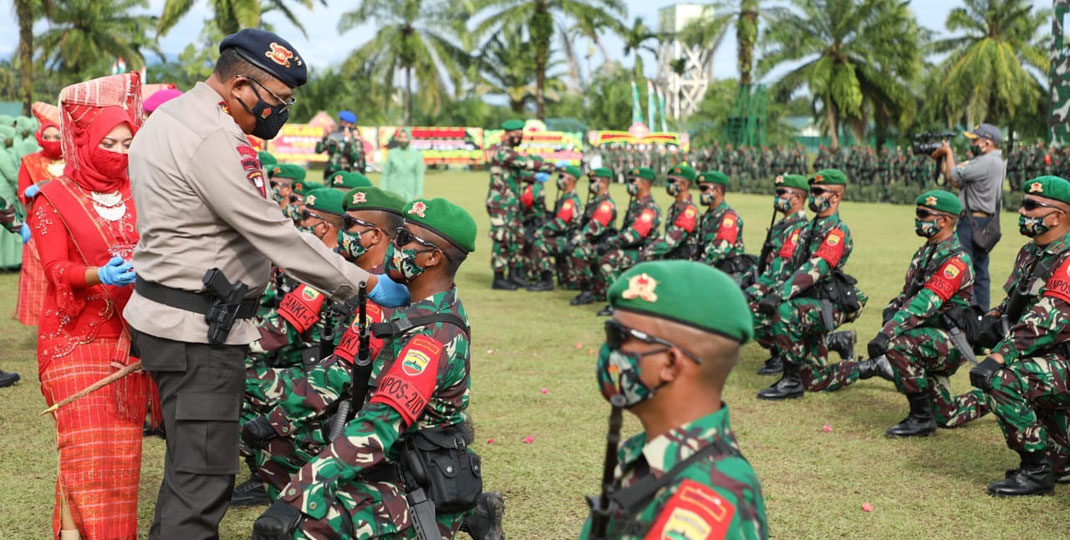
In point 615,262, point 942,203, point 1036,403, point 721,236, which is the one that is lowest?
point 615,262

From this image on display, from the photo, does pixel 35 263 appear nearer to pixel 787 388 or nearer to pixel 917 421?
pixel 787 388

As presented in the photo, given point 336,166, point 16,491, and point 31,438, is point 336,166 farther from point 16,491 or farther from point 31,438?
point 16,491

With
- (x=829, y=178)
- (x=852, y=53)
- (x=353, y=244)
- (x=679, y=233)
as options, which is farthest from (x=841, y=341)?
(x=852, y=53)

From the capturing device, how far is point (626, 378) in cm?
233

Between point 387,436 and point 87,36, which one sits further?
point 87,36

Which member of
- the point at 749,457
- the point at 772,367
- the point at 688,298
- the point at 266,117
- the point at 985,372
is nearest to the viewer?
the point at 688,298

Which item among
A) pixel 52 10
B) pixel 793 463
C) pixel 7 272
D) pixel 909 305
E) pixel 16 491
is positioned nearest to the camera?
pixel 16 491

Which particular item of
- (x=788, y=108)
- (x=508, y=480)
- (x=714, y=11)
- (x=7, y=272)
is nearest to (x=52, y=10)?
(x=7, y=272)

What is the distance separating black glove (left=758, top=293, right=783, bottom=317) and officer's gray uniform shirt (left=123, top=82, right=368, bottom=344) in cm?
498

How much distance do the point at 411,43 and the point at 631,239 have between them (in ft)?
117

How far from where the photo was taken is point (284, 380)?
4.98 meters

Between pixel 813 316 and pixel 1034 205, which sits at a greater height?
pixel 1034 205

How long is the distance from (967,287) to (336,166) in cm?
993

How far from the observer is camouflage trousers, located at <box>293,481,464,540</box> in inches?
136
